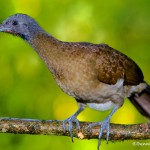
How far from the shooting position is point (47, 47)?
4.82 m

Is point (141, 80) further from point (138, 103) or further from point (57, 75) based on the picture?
point (57, 75)

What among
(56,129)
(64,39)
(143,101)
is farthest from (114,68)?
(64,39)

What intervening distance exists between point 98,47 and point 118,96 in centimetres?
42

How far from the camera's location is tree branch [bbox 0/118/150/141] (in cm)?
465

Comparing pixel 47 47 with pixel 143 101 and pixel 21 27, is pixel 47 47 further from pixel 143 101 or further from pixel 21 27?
pixel 143 101

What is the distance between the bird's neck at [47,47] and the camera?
4.80 metres

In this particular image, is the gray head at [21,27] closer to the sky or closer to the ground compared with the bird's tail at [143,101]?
closer to the sky

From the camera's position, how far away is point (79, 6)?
6316 mm

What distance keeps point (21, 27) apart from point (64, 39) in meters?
1.27

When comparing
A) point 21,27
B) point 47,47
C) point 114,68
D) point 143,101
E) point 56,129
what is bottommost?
point 56,129

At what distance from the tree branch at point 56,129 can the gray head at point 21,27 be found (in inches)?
26.6

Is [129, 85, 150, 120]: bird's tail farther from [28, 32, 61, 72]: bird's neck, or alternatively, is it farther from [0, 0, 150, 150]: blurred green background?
[28, 32, 61, 72]: bird's neck

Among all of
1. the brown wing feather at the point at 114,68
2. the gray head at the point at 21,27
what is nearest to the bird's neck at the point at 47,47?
the gray head at the point at 21,27

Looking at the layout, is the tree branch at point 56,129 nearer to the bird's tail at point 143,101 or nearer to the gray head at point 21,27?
the gray head at point 21,27
